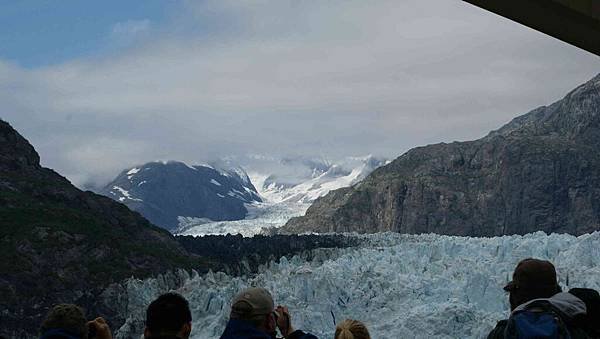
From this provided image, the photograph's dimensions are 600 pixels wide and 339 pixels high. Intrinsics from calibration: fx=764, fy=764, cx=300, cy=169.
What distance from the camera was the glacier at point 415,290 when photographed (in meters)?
35.8

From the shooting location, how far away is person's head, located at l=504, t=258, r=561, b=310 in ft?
11.6

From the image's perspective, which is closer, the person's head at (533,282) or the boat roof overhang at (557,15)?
the person's head at (533,282)

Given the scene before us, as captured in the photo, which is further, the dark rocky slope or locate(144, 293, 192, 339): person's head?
the dark rocky slope

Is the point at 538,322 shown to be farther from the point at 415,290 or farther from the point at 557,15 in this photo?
the point at 415,290

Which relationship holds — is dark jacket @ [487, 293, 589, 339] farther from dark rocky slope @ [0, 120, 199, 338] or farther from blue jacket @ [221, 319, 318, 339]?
dark rocky slope @ [0, 120, 199, 338]

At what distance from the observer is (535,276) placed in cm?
353

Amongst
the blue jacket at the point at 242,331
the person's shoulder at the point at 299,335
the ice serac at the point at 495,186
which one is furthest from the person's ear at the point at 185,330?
the ice serac at the point at 495,186

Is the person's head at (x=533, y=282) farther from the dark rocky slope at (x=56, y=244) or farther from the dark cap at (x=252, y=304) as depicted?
the dark rocky slope at (x=56, y=244)

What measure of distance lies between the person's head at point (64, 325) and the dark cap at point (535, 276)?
2132 millimetres

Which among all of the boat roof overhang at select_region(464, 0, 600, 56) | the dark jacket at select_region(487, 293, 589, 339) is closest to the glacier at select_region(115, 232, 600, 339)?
the boat roof overhang at select_region(464, 0, 600, 56)

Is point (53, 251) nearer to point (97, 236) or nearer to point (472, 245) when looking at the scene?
point (97, 236)

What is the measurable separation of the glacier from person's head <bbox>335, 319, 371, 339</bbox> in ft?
96.5

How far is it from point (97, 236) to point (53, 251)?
569 centimetres

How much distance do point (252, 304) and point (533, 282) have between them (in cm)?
132
